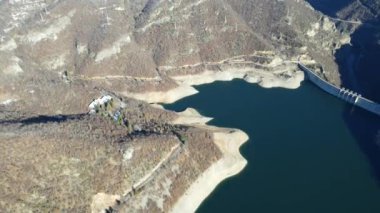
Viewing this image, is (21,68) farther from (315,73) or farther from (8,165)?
(315,73)

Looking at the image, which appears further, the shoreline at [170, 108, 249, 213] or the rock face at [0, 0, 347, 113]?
the rock face at [0, 0, 347, 113]

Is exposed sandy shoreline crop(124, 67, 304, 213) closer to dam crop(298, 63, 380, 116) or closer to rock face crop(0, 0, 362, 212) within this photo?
rock face crop(0, 0, 362, 212)

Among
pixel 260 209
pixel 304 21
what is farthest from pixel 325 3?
pixel 260 209

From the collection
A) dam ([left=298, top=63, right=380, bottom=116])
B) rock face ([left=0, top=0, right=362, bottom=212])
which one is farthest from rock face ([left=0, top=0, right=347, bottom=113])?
dam ([left=298, top=63, right=380, bottom=116])

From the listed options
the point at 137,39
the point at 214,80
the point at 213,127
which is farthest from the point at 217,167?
the point at 137,39

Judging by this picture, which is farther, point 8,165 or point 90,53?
point 90,53

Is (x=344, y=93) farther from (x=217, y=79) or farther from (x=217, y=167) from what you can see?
(x=217, y=167)
